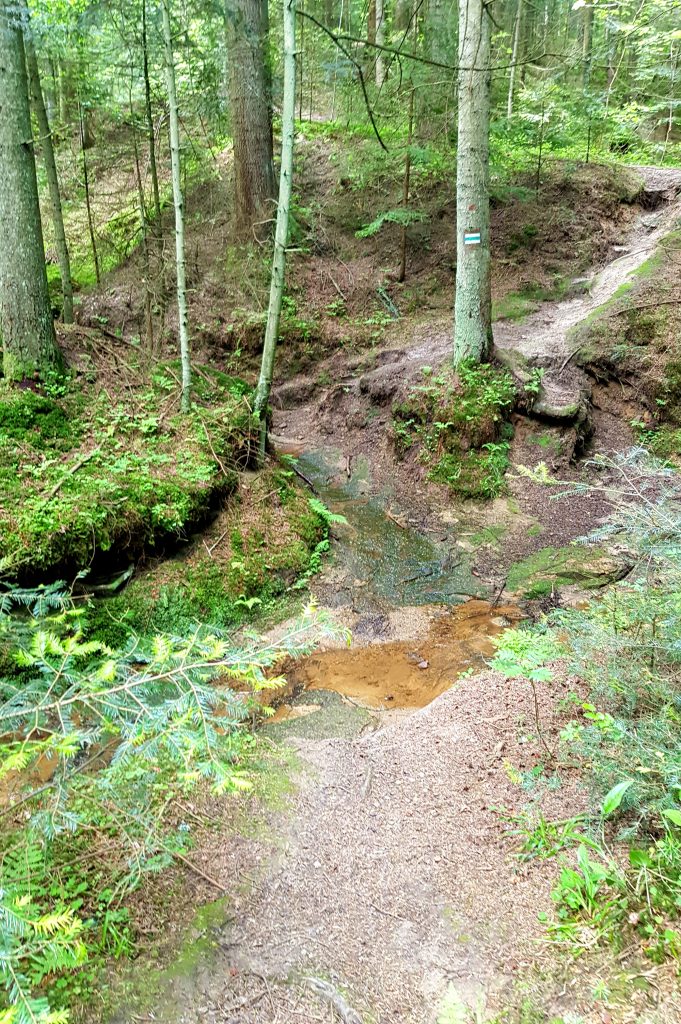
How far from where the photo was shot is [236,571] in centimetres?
716

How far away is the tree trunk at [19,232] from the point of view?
6.64 m

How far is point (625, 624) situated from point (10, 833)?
11.8 ft

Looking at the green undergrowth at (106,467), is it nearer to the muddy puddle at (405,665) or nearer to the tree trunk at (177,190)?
the tree trunk at (177,190)

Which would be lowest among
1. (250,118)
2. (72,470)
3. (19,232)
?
(72,470)

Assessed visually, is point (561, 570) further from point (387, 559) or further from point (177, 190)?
point (177, 190)

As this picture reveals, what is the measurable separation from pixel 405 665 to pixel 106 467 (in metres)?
4.13

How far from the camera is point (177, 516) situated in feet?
22.5

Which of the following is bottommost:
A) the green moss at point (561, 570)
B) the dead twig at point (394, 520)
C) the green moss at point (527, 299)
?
the dead twig at point (394, 520)

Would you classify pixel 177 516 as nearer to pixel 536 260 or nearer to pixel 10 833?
pixel 10 833

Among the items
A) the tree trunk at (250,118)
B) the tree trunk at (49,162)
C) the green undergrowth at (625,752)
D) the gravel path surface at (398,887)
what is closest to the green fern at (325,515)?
the gravel path surface at (398,887)

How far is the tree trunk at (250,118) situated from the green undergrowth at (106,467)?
6.51m

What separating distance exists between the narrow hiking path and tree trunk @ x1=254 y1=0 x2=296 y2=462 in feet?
9.51

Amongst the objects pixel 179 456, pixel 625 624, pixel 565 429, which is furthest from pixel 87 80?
pixel 625 624

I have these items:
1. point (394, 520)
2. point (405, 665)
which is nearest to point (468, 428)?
point (394, 520)
